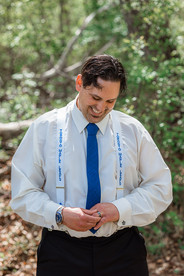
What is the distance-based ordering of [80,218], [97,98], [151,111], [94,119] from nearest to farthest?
[80,218]
[97,98]
[94,119]
[151,111]

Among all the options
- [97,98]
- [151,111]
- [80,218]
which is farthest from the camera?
[151,111]

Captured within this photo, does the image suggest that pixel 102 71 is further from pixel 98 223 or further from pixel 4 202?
pixel 4 202

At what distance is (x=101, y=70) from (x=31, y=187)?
0.86 meters

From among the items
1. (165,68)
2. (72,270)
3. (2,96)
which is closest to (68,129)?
(72,270)

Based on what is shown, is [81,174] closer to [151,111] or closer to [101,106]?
[101,106]

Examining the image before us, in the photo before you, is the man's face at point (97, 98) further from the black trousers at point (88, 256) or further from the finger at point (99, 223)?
the black trousers at point (88, 256)

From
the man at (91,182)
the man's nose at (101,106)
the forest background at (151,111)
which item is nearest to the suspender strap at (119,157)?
the man at (91,182)

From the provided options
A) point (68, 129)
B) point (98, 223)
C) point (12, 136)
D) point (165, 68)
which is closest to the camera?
point (98, 223)

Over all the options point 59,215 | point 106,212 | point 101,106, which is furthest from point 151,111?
point 59,215

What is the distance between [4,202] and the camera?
15.3ft

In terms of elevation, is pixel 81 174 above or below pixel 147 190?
above

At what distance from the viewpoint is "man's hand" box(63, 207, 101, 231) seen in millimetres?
1942

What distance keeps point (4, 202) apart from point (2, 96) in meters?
3.44

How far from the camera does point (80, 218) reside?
1938 mm
